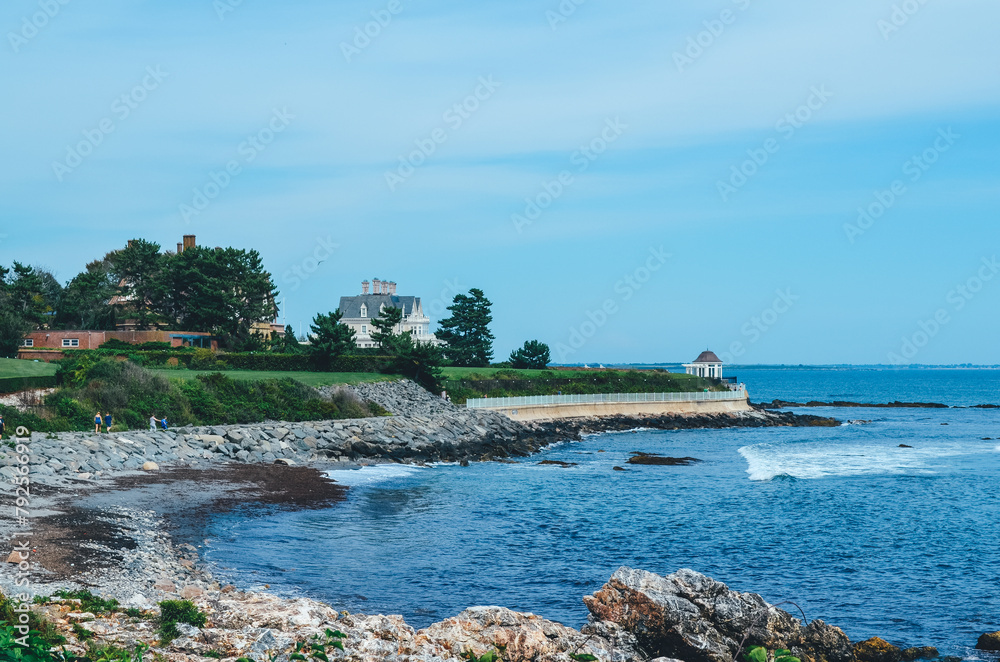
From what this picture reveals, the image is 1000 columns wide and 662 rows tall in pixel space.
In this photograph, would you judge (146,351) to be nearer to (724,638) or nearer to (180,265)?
(180,265)

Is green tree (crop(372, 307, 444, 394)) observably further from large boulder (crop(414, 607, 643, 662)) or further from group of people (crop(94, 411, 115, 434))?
large boulder (crop(414, 607, 643, 662))

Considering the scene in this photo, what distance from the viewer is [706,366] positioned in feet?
310

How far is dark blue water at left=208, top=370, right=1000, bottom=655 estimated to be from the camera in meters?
19.4

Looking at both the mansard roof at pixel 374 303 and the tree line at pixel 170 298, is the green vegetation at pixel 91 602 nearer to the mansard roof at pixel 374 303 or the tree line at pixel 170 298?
the tree line at pixel 170 298

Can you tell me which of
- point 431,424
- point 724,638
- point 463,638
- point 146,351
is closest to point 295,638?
point 463,638

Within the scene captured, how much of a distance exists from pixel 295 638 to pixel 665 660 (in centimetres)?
531

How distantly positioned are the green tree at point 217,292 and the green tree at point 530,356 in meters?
23.3

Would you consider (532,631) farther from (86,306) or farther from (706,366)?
(706,366)

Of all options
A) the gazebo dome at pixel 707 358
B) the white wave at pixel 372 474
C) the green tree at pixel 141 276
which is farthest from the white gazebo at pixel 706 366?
the white wave at pixel 372 474

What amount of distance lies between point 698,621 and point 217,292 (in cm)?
6257

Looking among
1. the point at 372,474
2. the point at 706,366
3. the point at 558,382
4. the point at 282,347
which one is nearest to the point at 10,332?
the point at 282,347

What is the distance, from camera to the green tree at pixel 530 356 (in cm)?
8600

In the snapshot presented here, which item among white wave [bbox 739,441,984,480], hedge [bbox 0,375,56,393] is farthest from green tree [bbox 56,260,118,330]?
white wave [bbox 739,441,984,480]

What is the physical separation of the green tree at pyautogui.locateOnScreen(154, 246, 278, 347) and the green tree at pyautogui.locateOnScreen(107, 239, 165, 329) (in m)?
0.48
